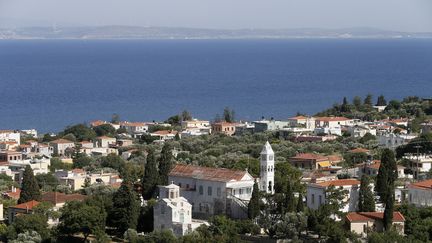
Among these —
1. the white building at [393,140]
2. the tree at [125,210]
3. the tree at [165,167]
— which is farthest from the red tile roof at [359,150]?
the tree at [125,210]

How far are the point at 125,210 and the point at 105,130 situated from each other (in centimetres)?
3262

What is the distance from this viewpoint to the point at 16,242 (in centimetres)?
3469

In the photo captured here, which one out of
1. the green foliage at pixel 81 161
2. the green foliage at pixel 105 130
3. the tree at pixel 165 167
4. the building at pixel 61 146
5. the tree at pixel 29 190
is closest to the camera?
the tree at pixel 165 167

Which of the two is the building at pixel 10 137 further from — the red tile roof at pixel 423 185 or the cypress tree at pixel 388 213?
the cypress tree at pixel 388 213

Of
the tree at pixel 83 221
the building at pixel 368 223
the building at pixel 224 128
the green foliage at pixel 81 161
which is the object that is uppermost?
the building at pixel 368 223

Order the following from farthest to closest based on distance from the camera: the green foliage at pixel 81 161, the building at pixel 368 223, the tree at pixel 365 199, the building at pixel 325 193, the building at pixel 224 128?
the building at pixel 224 128
the green foliage at pixel 81 161
the building at pixel 325 193
the tree at pixel 365 199
the building at pixel 368 223

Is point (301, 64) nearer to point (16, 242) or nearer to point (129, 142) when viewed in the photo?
point (129, 142)

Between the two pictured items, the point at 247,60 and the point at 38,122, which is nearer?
the point at 38,122

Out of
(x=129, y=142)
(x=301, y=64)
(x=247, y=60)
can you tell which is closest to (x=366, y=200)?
(x=129, y=142)

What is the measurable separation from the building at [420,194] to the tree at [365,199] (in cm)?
223

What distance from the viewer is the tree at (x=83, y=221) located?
3519cm

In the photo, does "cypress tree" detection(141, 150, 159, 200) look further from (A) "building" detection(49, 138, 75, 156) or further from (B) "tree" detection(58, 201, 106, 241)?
(A) "building" detection(49, 138, 75, 156)

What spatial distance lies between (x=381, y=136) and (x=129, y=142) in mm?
13914

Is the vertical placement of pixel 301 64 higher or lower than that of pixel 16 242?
lower
